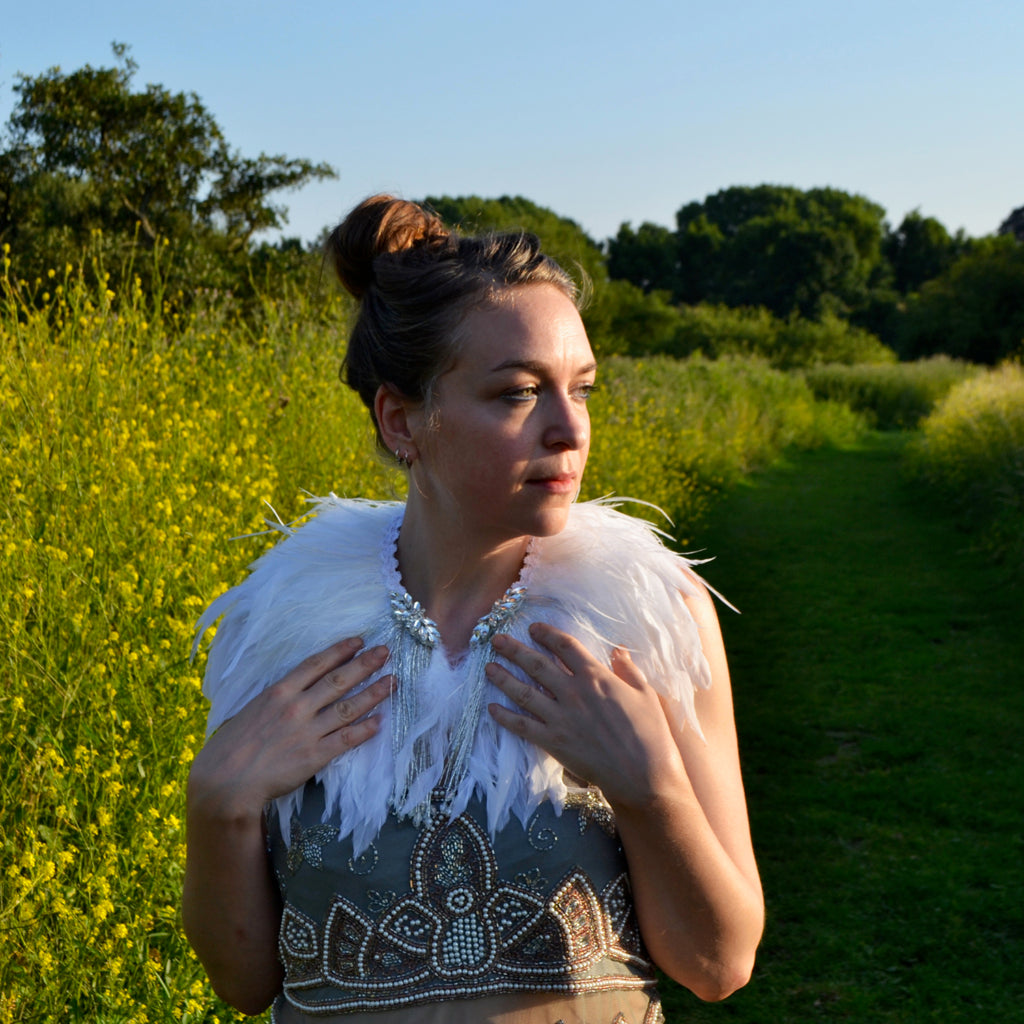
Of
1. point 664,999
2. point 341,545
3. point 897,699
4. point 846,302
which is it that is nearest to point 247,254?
point 897,699

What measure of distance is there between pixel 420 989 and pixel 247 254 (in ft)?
63.7

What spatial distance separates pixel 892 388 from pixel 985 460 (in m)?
15.3

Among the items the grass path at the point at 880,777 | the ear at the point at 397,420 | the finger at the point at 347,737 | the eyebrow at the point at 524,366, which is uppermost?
the eyebrow at the point at 524,366

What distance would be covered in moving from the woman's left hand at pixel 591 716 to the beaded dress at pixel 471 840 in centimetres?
5

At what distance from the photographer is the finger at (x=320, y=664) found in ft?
5.01

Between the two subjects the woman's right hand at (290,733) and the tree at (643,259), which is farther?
the tree at (643,259)

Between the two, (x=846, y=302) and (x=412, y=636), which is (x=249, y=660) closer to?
(x=412, y=636)

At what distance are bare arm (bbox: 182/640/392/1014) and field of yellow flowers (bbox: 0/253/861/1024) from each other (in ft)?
2.35

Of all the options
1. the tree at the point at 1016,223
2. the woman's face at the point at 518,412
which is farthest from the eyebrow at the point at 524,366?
the tree at the point at 1016,223

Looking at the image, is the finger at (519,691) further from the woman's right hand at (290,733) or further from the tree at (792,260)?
the tree at (792,260)

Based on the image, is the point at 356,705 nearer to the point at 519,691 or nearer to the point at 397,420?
the point at 519,691

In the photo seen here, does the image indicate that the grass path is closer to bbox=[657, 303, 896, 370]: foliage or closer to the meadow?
the meadow

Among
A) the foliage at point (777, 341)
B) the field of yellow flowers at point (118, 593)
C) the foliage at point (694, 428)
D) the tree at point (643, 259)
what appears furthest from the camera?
the tree at point (643, 259)

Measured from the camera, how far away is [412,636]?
163cm
